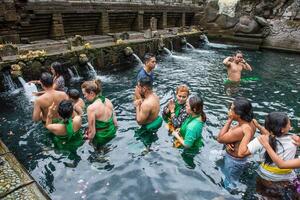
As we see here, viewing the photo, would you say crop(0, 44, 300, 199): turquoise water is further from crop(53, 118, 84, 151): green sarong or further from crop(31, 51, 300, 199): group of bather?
crop(31, 51, 300, 199): group of bather

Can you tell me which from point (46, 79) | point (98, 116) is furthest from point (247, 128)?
point (46, 79)

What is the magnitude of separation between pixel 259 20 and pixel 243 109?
21595 mm

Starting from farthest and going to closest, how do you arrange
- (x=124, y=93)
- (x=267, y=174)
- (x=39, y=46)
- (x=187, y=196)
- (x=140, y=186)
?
(x=39, y=46)
(x=124, y=93)
(x=140, y=186)
(x=187, y=196)
(x=267, y=174)

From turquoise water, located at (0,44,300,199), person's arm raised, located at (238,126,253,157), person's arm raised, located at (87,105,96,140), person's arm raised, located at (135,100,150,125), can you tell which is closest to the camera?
person's arm raised, located at (238,126,253,157)

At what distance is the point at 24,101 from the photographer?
9.00 meters

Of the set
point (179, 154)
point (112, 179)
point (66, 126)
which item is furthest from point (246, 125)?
point (66, 126)

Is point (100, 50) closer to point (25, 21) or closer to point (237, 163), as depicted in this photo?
point (25, 21)

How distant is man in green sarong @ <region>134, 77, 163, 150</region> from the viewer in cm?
578

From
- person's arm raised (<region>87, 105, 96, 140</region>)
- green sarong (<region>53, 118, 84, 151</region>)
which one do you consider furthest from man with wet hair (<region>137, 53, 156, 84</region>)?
green sarong (<region>53, 118, 84, 151</region>)

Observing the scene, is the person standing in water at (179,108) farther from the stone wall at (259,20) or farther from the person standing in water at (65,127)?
the stone wall at (259,20)

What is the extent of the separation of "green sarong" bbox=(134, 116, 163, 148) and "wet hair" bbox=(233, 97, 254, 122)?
2.39 metres

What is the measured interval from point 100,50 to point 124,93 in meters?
4.19

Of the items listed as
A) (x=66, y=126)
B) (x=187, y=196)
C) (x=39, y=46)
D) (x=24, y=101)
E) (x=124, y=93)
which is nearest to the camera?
(x=187, y=196)

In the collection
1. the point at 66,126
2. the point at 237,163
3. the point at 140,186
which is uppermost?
the point at 66,126
